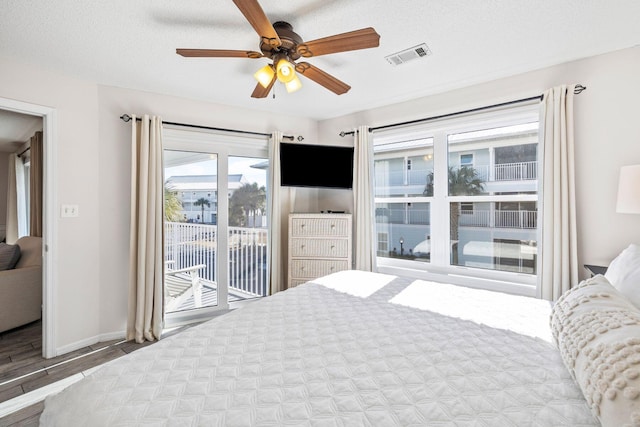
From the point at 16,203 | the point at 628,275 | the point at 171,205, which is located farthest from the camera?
the point at 16,203

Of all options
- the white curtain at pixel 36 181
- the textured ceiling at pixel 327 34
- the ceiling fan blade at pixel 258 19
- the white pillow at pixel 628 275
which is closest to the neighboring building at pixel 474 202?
the textured ceiling at pixel 327 34

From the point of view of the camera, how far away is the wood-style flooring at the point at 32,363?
76.4 inches

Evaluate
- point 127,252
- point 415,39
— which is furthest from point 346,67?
point 127,252

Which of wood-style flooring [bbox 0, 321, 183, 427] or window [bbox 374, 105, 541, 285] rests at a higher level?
window [bbox 374, 105, 541, 285]

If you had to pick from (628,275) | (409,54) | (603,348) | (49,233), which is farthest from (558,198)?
(49,233)

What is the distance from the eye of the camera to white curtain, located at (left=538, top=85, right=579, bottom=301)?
235 cm

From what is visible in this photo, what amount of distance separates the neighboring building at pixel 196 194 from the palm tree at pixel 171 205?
0.10 ft

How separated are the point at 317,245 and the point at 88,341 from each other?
2378mm

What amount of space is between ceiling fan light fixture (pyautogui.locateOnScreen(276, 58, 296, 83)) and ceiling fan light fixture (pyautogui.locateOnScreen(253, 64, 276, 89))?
0.33 ft

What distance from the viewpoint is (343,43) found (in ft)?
5.53

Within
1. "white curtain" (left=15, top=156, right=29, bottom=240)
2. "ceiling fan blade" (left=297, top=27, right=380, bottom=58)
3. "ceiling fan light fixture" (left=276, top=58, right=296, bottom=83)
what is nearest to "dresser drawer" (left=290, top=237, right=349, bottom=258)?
"ceiling fan light fixture" (left=276, top=58, right=296, bottom=83)

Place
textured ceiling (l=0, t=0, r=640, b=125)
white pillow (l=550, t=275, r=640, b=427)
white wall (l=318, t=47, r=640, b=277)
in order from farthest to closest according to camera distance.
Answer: white wall (l=318, t=47, r=640, b=277), textured ceiling (l=0, t=0, r=640, b=125), white pillow (l=550, t=275, r=640, b=427)

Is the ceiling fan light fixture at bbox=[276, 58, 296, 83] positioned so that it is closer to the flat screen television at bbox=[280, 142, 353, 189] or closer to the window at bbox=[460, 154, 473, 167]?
the flat screen television at bbox=[280, 142, 353, 189]

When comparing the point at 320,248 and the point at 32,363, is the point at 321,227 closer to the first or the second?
the point at 320,248
